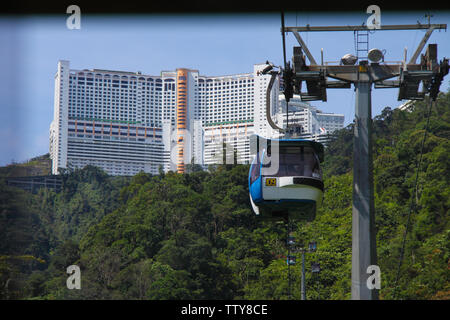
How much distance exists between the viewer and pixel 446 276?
2781 centimetres

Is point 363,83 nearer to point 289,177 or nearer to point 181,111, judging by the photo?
point 289,177

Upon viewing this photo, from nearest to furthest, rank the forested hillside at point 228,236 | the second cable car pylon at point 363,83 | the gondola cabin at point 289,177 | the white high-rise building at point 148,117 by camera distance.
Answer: the second cable car pylon at point 363,83 < the gondola cabin at point 289,177 < the forested hillside at point 228,236 < the white high-rise building at point 148,117

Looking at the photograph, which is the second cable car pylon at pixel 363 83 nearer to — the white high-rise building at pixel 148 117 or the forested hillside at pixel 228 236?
the forested hillside at pixel 228 236

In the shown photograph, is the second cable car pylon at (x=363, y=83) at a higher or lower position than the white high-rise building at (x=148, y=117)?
lower

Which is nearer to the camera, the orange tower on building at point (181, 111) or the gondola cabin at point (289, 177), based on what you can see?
the gondola cabin at point (289, 177)

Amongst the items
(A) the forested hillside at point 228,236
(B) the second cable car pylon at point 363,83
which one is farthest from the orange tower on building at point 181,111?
(B) the second cable car pylon at point 363,83

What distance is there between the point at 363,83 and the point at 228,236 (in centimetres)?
3076

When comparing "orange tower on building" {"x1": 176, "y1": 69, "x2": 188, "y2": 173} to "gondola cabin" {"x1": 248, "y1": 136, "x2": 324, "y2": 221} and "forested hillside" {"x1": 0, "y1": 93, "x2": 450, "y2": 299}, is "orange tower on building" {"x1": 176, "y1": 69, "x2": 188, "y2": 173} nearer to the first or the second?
"forested hillside" {"x1": 0, "y1": 93, "x2": 450, "y2": 299}

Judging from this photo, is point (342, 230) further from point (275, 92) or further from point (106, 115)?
point (106, 115)

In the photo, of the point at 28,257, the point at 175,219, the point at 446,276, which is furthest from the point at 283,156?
the point at 28,257

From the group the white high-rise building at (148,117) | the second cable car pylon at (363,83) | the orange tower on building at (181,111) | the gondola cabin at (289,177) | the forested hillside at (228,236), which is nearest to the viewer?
the second cable car pylon at (363,83)

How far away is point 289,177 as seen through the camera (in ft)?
32.5

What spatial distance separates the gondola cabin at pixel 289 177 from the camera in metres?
9.88

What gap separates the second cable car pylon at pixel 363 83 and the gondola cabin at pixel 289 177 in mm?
995
